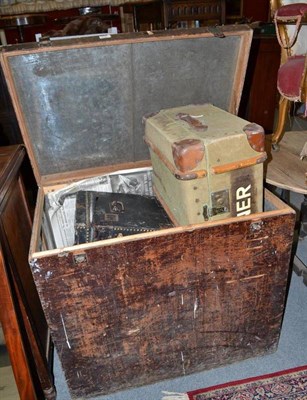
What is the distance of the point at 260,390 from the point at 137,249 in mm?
679

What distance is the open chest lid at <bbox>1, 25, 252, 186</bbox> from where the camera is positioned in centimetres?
127

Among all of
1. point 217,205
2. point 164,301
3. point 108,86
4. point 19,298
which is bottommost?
point 164,301

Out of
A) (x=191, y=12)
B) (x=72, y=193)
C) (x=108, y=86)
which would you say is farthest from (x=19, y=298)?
(x=191, y=12)

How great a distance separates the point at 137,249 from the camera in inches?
41.8

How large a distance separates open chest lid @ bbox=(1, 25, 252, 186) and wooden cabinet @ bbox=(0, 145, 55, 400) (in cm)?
16

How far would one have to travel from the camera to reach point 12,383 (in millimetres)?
1201

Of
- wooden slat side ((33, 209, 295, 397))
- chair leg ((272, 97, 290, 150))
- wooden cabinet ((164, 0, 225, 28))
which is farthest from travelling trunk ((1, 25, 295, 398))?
wooden cabinet ((164, 0, 225, 28))

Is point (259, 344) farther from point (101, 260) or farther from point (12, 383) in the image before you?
point (12, 383)

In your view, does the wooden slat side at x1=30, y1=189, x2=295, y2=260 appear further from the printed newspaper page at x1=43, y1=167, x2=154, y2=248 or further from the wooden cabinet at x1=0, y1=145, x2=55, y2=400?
the printed newspaper page at x1=43, y1=167, x2=154, y2=248

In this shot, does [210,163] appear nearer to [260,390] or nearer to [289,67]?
[260,390]

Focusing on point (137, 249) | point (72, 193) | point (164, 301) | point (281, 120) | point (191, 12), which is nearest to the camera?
point (137, 249)

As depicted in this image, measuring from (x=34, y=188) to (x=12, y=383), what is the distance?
103 cm

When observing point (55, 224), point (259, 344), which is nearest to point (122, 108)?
point (55, 224)

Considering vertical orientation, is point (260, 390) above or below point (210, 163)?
below
